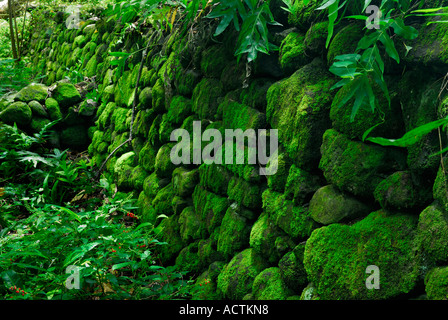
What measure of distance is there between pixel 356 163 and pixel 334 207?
198 millimetres

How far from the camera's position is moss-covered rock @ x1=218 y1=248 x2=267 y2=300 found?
201 centimetres

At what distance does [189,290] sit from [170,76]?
5.64 feet

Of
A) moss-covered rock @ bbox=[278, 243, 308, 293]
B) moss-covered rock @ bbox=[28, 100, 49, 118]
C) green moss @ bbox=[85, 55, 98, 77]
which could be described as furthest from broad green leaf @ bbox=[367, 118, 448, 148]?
green moss @ bbox=[85, 55, 98, 77]

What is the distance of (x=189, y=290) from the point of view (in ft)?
7.98

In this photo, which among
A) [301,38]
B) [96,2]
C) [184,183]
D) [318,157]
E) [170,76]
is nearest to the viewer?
[318,157]

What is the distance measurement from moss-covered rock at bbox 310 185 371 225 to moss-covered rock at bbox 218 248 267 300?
0.53 m

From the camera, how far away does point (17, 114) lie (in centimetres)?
486

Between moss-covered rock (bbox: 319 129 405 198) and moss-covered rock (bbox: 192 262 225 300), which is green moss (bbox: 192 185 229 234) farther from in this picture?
moss-covered rock (bbox: 319 129 405 198)

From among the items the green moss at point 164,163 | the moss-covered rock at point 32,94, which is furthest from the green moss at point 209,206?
the moss-covered rock at point 32,94

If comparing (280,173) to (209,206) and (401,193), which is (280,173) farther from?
(209,206)

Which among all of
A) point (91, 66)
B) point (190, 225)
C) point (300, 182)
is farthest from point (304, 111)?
point (91, 66)

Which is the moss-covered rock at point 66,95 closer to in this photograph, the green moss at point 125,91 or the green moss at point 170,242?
the green moss at point 125,91

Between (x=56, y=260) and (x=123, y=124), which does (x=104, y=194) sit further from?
(x=56, y=260)

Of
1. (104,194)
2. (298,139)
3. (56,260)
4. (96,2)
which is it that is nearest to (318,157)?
(298,139)
